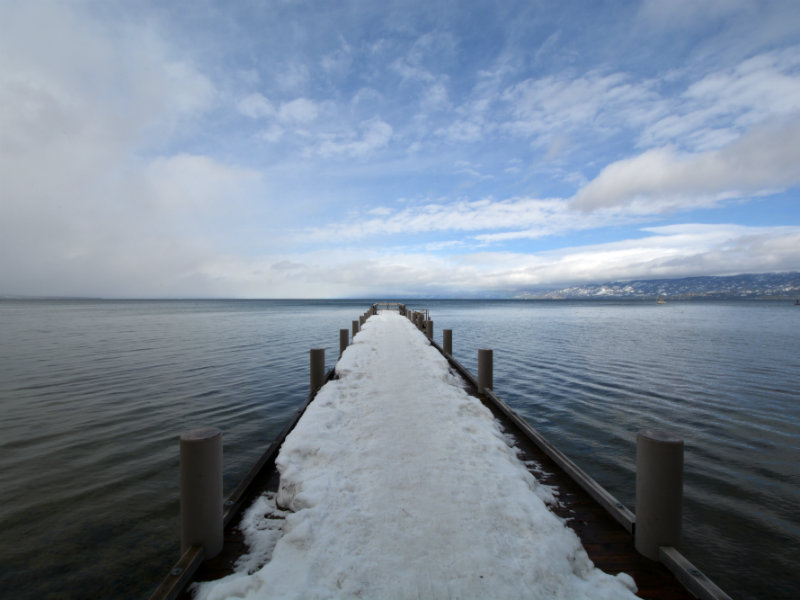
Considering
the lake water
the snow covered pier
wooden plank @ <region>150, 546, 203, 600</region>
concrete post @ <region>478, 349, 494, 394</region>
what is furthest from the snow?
concrete post @ <region>478, 349, 494, 394</region>

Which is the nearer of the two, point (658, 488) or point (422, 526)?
point (658, 488)

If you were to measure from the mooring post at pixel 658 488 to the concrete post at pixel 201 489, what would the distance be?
3.54m

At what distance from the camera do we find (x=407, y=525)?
3.57m

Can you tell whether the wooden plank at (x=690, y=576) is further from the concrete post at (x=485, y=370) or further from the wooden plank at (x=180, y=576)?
the concrete post at (x=485, y=370)

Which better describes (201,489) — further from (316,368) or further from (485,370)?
(485,370)

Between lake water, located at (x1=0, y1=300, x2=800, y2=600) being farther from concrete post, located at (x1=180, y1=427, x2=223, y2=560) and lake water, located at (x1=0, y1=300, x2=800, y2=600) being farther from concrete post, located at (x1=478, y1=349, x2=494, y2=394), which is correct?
concrete post, located at (x1=478, y1=349, x2=494, y2=394)

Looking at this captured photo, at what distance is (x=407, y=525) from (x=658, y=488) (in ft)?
7.33

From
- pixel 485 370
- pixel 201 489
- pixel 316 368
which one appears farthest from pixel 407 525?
pixel 316 368

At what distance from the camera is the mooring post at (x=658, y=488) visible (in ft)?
10.2

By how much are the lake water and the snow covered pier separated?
6.11 ft

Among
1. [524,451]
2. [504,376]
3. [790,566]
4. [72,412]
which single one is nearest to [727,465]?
[790,566]

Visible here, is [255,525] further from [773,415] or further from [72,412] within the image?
[773,415]

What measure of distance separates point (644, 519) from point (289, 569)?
10.2 ft

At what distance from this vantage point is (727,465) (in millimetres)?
7543
